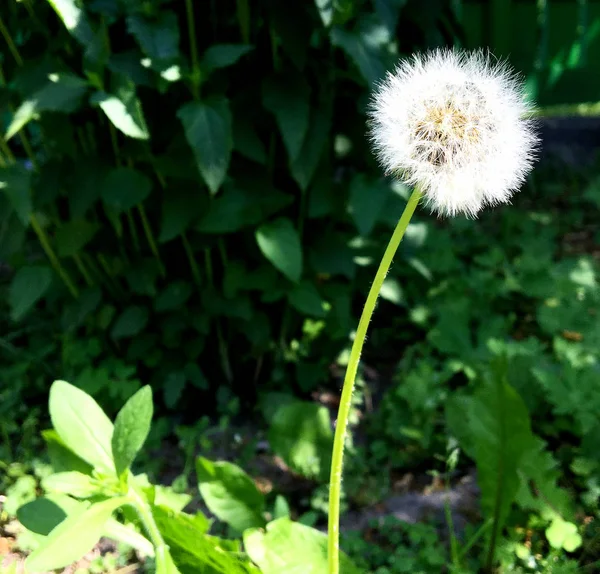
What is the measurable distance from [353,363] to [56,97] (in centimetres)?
114

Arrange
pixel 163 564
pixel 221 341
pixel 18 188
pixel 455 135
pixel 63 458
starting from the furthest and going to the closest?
pixel 221 341 < pixel 18 188 < pixel 63 458 < pixel 163 564 < pixel 455 135

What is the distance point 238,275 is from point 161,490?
0.75 meters

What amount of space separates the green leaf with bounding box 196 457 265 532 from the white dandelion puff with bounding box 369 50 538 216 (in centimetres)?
101

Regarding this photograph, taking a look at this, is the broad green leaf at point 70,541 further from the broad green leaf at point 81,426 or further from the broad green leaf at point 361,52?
the broad green leaf at point 361,52

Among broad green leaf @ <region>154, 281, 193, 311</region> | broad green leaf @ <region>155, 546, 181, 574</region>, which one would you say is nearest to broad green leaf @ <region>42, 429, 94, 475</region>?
broad green leaf @ <region>155, 546, 181, 574</region>

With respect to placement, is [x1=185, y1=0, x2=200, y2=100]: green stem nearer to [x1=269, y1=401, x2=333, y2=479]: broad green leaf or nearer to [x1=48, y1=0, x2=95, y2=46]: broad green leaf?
[x1=48, y1=0, x2=95, y2=46]: broad green leaf

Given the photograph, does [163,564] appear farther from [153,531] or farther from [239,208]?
[239,208]

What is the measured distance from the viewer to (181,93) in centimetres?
192

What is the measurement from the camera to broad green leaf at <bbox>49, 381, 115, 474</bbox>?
49.6 inches

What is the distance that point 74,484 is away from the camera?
1202 mm

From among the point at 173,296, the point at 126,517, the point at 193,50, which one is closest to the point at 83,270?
the point at 173,296

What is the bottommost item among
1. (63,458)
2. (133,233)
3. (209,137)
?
(63,458)

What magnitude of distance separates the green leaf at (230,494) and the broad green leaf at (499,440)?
1.98 feet

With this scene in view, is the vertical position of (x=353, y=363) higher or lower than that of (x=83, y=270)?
lower
